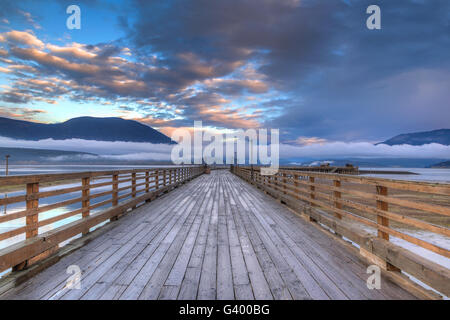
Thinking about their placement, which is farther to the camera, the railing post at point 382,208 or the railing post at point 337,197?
the railing post at point 337,197

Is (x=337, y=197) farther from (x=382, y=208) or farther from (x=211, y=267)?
(x=211, y=267)

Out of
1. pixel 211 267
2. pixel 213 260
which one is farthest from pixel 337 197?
pixel 211 267

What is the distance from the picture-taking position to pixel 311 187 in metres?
6.08

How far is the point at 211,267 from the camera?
126 inches

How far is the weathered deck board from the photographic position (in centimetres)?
256

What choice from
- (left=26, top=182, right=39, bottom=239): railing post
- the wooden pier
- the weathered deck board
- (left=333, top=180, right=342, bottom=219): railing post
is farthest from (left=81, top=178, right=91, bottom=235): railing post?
(left=333, top=180, right=342, bottom=219): railing post

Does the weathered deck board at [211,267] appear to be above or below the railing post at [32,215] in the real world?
below

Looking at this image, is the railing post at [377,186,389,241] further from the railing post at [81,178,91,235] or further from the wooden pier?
the railing post at [81,178,91,235]

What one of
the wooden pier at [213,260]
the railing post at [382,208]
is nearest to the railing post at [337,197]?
the wooden pier at [213,260]

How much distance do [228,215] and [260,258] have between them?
317cm

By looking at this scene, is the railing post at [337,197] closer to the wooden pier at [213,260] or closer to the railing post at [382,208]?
the wooden pier at [213,260]

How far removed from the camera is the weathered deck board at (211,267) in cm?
256

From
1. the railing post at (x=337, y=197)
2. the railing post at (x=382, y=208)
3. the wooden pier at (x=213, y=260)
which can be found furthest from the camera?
the railing post at (x=337, y=197)
